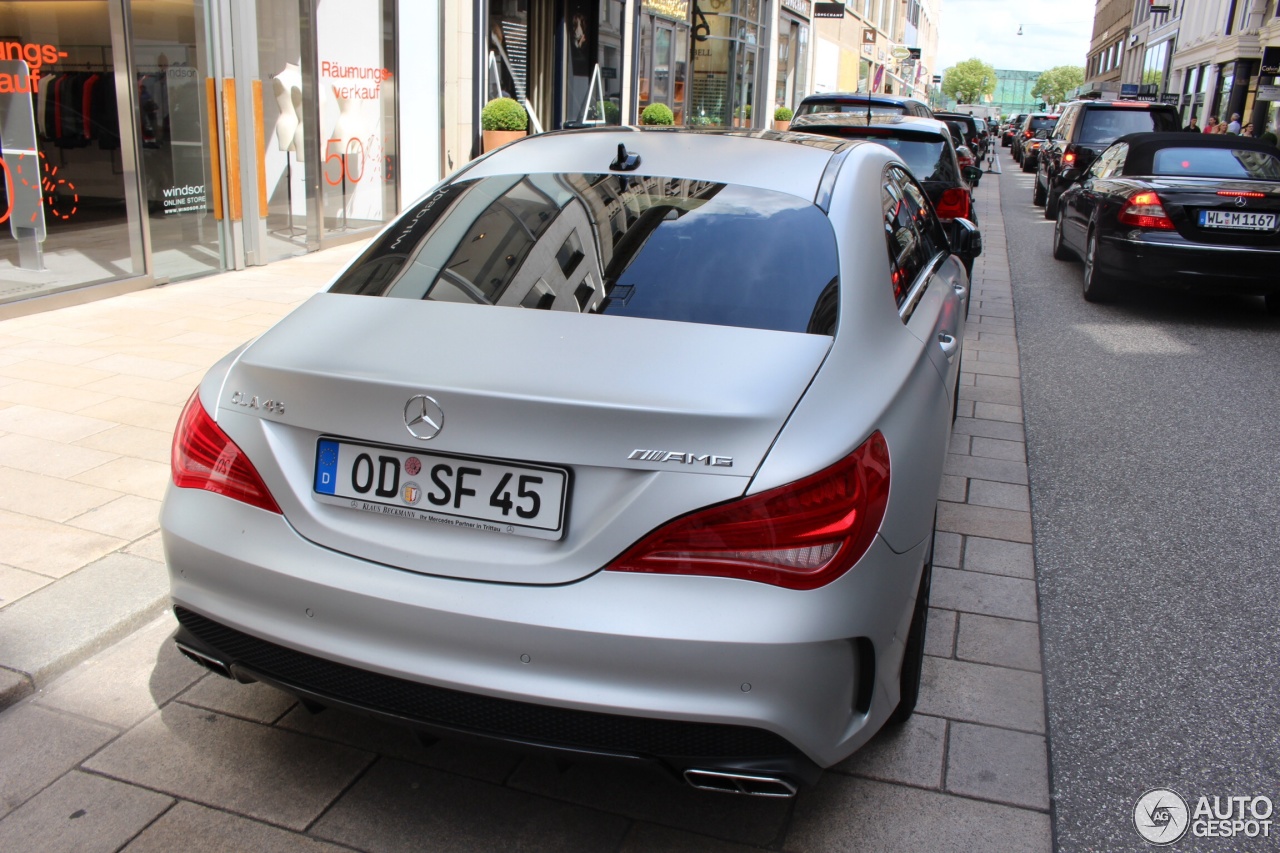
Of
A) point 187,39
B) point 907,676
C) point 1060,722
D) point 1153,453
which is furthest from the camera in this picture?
point 187,39

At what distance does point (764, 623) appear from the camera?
2139mm

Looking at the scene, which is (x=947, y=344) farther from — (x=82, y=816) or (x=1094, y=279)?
(x=1094, y=279)

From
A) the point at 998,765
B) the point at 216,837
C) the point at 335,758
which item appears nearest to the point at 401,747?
the point at 335,758

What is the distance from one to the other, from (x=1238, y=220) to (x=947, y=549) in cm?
609

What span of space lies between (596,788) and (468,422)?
3.58 feet

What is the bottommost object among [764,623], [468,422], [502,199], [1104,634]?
[1104,634]

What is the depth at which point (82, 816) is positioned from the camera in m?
2.60

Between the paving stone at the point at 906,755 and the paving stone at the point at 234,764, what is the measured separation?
4.26 feet

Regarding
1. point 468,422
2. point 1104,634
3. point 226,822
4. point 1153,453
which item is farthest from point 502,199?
point 1153,453

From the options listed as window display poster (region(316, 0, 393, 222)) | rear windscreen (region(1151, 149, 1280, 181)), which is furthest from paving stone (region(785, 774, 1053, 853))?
window display poster (region(316, 0, 393, 222))

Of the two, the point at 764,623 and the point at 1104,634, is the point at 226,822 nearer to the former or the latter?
the point at 764,623

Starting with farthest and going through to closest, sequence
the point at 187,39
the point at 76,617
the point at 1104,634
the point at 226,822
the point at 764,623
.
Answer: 1. the point at 187,39
2. the point at 1104,634
3. the point at 76,617
4. the point at 226,822
5. the point at 764,623

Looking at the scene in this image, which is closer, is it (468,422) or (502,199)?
(468,422)

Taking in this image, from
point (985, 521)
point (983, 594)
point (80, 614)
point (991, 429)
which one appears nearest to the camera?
point (80, 614)
